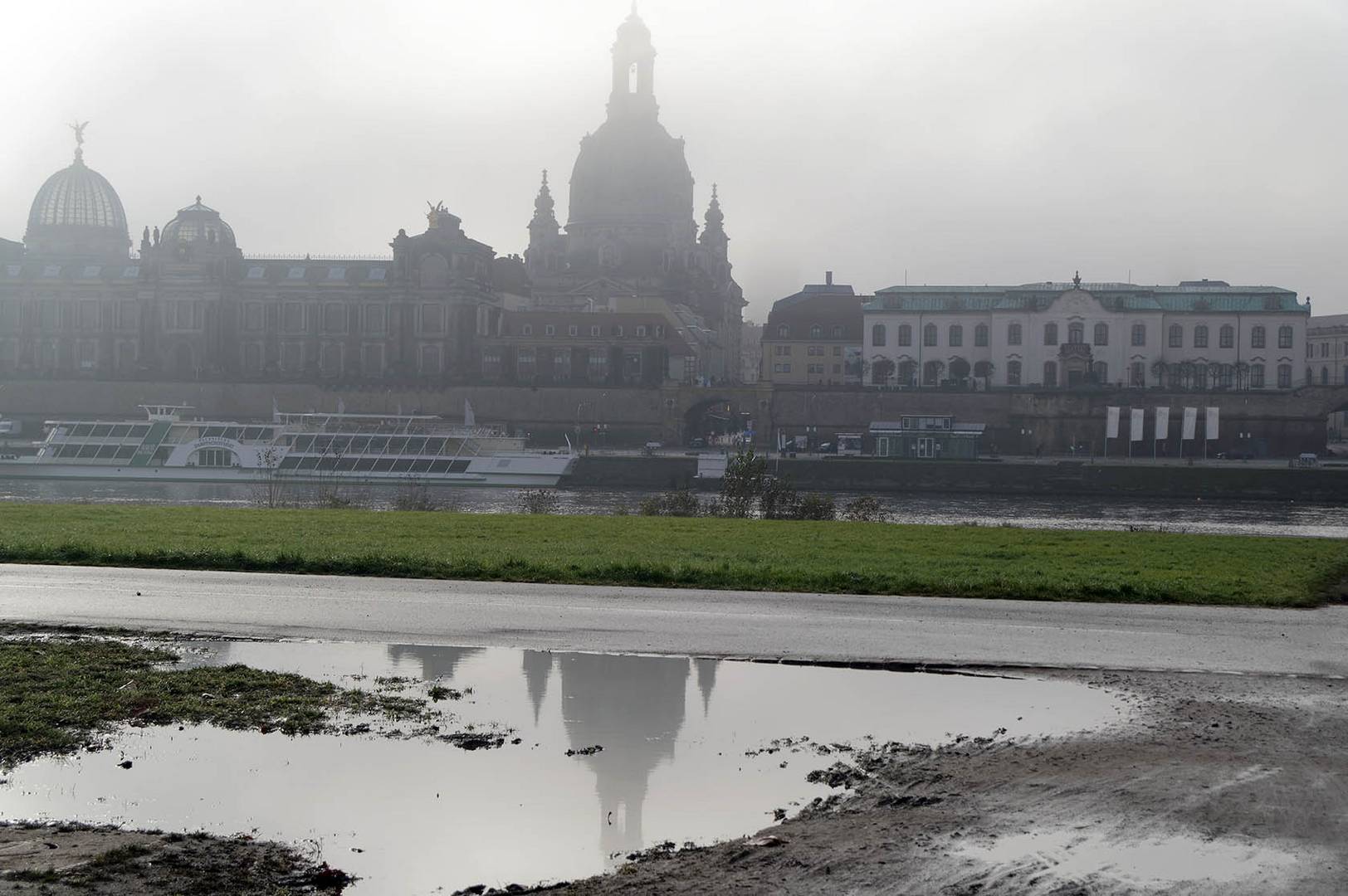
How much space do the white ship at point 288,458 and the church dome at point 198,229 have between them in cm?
3278

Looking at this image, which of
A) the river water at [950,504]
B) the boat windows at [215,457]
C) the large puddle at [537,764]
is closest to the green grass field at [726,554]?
the large puddle at [537,764]

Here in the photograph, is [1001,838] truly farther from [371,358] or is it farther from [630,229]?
[630,229]

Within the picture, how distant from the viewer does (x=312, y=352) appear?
→ 4168 inches

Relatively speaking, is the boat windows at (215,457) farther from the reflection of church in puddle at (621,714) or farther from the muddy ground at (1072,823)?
the muddy ground at (1072,823)

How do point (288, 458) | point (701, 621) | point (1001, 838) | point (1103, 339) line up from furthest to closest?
point (1103, 339) < point (288, 458) < point (701, 621) < point (1001, 838)

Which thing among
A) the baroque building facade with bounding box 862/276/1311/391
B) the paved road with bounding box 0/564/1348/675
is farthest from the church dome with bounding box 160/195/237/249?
the paved road with bounding box 0/564/1348/675

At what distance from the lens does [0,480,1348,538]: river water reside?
48000 millimetres

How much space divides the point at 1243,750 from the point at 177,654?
310 inches

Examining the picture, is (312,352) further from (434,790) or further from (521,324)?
(434,790)

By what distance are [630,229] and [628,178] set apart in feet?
15.7

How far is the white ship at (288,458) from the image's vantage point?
71.1 m

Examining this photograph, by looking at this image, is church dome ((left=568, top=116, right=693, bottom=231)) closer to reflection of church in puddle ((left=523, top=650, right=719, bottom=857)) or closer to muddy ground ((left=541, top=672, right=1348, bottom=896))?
reflection of church in puddle ((left=523, top=650, right=719, bottom=857))

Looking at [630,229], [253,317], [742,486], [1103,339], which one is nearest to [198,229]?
[253,317]

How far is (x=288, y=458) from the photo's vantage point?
73812 mm
